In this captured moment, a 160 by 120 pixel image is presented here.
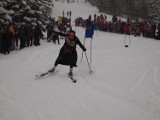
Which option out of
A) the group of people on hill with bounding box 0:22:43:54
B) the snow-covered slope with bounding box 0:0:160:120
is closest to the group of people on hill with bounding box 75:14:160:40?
the group of people on hill with bounding box 0:22:43:54

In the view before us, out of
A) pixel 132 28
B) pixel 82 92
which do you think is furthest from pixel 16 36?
pixel 132 28

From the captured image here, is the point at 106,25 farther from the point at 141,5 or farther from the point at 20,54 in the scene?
the point at 141,5

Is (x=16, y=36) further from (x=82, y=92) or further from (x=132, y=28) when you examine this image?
(x=132, y=28)

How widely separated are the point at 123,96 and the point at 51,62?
6.04m

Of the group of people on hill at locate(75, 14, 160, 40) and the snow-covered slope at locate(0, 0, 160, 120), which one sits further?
the group of people on hill at locate(75, 14, 160, 40)

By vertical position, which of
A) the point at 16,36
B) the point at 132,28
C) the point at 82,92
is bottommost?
the point at 82,92

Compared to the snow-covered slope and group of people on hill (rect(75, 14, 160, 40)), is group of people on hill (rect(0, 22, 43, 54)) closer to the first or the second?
the snow-covered slope

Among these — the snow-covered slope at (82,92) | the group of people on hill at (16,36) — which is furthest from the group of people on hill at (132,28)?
the snow-covered slope at (82,92)

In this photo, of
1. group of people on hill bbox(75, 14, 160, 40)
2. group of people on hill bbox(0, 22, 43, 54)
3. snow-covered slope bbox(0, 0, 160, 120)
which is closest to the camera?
snow-covered slope bbox(0, 0, 160, 120)

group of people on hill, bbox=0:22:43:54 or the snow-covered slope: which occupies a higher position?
group of people on hill, bbox=0:22:43:54

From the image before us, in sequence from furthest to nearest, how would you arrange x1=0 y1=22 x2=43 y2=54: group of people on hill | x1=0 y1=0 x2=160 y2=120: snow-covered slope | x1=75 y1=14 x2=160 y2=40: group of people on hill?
x1=75 y1=14 x2=160 y2=40: group of people on hill, x1=0 y1=22 x2=43 y2=54: group of people on hill, x1=0 y1=0 x2=160 y2=120: snow-covered slope

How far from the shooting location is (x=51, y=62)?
1315 cm

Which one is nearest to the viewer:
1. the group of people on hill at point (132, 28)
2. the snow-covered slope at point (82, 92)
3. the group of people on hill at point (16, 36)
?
the snow-covered slope at point (82, 92)

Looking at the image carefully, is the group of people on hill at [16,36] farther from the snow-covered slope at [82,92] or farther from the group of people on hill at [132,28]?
the group of people on hill at [132,28]
